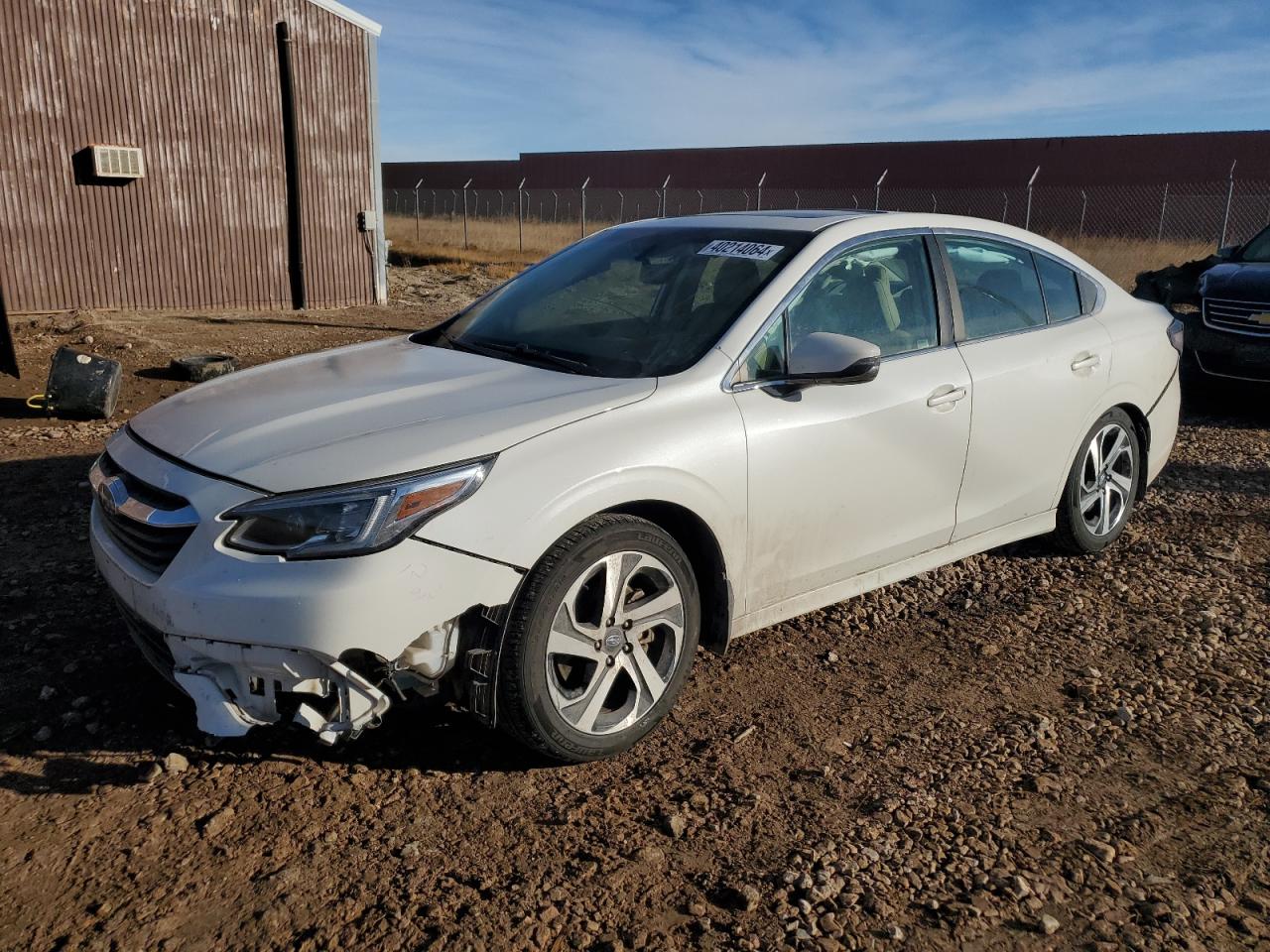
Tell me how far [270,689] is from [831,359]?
6.60ft

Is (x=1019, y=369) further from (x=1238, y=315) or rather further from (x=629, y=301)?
(x=1238, y=315)

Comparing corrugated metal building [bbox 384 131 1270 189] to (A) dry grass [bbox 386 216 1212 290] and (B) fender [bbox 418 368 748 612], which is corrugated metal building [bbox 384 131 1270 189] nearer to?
(A) dry grass [bbox 386 216 1212 290]

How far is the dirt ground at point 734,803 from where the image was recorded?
2537mm

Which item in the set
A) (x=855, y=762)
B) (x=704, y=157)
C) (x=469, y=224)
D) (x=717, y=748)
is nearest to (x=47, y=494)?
(x=717, y=748)

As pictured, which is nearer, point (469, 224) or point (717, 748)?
point (717, 748)

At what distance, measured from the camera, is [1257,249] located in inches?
379

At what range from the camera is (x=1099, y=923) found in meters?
2.55

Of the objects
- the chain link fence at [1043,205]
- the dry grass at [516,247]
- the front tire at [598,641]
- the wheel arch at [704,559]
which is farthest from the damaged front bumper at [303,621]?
the chain link fence at [1043,205]

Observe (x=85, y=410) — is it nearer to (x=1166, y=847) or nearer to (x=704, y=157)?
(x=1166, y=847)

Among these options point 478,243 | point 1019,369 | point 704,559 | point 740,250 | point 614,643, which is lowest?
point 614,643

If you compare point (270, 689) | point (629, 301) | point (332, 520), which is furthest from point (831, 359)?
point (270, 689)

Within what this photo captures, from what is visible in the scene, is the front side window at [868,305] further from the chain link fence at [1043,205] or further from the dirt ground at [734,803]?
the chain link fence at [1043,205]

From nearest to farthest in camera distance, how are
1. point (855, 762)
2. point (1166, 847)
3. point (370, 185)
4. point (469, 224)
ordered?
point (1166, 847) < point (855, 762) < point (370, 185) < point (469, 224)

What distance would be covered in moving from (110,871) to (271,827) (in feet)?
1.33
